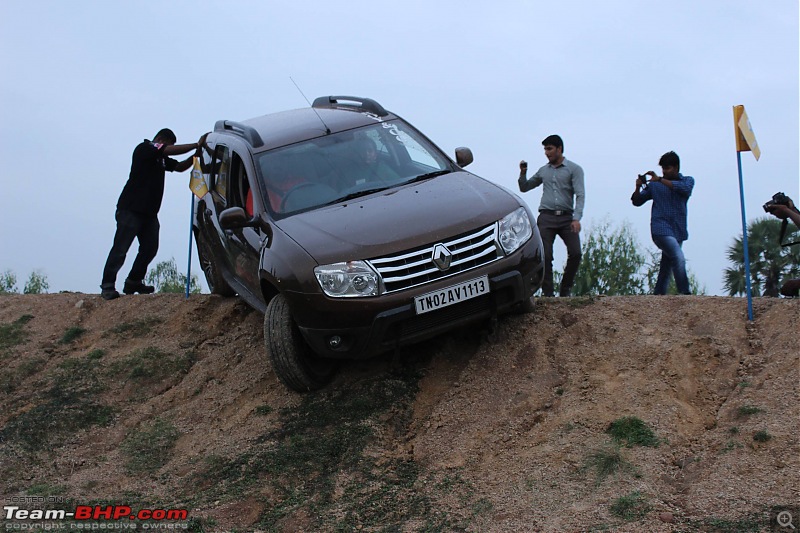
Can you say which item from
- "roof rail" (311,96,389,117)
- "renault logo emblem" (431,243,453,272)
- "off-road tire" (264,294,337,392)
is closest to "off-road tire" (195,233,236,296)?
"roof rail" (311,96,389,117)

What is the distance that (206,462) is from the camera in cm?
738

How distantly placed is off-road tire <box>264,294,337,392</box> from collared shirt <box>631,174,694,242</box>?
12.4ft

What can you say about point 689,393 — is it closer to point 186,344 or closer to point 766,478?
point 766,478

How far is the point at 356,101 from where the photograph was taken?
966 cm

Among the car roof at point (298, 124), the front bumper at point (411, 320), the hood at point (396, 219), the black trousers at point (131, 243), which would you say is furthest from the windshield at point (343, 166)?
the black trousers at point (131, 243)

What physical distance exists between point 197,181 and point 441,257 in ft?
12.6

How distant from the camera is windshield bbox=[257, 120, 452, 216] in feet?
26.7

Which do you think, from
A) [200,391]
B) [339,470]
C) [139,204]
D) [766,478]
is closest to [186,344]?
[200,391]

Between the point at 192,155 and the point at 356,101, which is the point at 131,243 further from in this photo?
the point at 356,101

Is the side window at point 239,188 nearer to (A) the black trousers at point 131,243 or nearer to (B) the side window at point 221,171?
(B) the side window at point 221,171

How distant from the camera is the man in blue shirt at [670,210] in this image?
9.77 meters

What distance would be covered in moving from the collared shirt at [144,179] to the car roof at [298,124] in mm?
1496

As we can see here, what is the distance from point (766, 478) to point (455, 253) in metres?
2.58

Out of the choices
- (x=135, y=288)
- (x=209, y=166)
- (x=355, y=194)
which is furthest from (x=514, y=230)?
(x=135, y=288)
